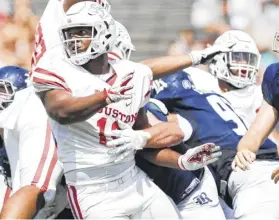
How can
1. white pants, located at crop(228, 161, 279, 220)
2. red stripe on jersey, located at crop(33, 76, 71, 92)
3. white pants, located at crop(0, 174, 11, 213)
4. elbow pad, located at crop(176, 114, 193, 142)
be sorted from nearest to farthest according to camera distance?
red stripe on jersey, located at crop(33, 76, 71, 92) < white pants, located at crop(228, 161, 279, 220) < elbow pad, located at crop(176, 114, 193, 142) < white pants, located at crop(0, 174, 11, 213)

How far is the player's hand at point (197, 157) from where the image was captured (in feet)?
12.7

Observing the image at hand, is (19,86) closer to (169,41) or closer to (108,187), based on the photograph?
(108,187)

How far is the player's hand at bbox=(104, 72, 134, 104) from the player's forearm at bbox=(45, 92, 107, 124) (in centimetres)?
2

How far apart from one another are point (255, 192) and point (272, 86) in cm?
67

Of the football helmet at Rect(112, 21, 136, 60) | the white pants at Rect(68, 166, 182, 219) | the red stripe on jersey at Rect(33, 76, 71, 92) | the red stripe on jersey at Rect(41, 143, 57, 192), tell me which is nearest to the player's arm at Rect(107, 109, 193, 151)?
the white pants at Rect(68, 166, 182, 219)

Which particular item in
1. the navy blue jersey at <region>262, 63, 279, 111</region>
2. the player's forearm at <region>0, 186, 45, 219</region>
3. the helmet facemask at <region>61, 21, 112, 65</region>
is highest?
the helmet facemask at <region>61, 21, 112, 65</region>

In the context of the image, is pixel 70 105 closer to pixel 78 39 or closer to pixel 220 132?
pixel 78 39

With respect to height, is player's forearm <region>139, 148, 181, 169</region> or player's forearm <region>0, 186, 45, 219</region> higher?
player's forearm <region>139, 148, 181, 169</region>

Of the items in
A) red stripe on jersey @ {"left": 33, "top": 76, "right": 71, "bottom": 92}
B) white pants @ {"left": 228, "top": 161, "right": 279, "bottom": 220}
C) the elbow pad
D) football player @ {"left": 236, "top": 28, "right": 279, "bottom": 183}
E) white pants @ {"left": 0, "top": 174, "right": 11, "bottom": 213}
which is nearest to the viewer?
red stripe on jersey @ {"left": 33, "top": 76, "right": 71, "bottom": 92}

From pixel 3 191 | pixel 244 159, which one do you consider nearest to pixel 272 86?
pixel 244 159

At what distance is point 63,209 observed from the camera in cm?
450

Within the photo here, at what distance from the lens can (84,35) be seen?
373cm

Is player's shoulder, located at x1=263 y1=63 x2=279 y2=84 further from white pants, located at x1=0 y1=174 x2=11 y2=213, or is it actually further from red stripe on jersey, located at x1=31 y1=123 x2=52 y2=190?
white pants, located at x1=0 y1=174 x2=11 y2=213

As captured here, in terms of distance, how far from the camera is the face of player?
12.1 feet
